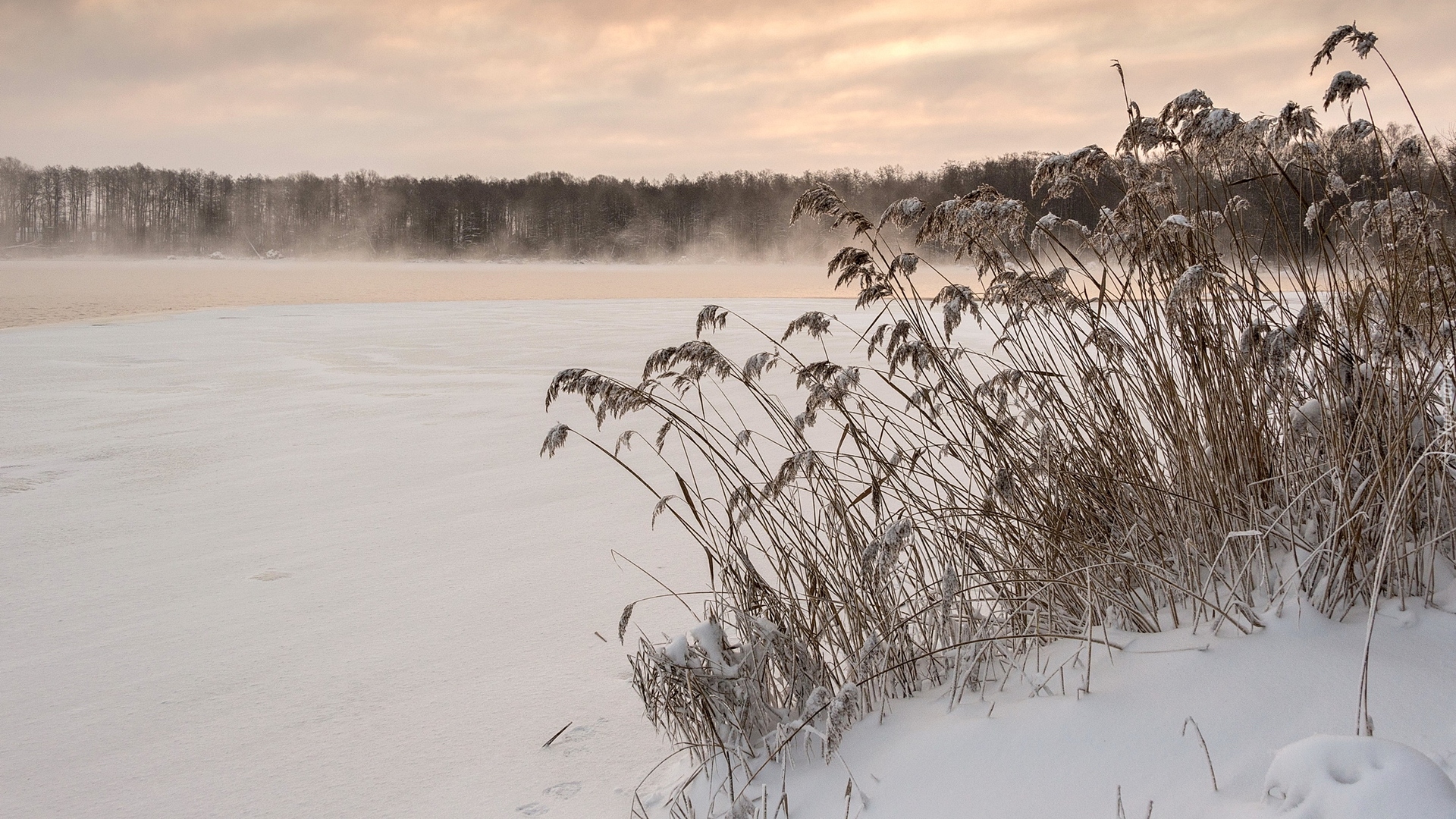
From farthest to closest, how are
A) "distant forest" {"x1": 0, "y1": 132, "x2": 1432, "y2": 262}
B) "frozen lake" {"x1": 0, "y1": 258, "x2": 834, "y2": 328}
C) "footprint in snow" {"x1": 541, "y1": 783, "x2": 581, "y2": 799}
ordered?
"distant forest" {"x1": 0, "y1": 132, "x2": 1432, "y2": 262} < "frozen lake" {"x1": 0, "y1": 258, "x2": 834, "y2": 328} < "footprint in snow" {"x1": 541, "y1": 783, "x2": 581, "y2": 799}

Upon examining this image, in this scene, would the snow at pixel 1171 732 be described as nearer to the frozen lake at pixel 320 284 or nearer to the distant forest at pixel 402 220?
the frozen lake at pixel 320 284

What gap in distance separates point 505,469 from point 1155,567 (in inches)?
151

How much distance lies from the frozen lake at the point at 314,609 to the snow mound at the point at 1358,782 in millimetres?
1307

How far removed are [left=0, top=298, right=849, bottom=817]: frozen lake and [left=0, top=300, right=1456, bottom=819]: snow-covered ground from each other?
11 mm

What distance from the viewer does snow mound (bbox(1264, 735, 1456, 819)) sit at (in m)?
1.04

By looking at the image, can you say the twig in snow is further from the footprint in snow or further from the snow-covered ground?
the footprint in snow

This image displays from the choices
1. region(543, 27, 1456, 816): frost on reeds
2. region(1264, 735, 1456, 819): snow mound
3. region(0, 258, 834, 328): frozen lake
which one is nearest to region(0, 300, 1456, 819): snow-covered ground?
region(1264, 735, 1456, 819): snow mound

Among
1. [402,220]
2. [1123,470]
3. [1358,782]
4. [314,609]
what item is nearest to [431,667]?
[314,609]

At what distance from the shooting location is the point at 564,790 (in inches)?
78.8

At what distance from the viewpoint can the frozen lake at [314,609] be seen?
6.82 feet

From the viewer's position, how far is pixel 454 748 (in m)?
2.18

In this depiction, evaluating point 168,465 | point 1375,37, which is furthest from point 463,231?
point 1375,37

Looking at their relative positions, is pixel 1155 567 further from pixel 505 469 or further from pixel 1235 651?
pixel 505 469

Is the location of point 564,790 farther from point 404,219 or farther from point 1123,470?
point 404,219
